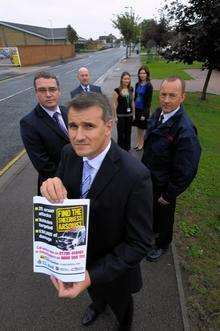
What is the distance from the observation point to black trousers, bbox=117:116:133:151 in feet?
25.1

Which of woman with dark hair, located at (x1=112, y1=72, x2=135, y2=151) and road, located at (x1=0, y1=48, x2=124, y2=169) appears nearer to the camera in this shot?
woman with dark hair, located at (x1=112, y1=72, x2=135, y2=151)

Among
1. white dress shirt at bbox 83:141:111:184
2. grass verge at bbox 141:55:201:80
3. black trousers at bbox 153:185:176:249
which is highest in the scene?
white dress shirt at bbox 83:141:111:184

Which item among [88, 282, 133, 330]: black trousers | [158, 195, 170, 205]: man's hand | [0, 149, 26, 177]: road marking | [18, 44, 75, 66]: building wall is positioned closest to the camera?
[88, 282, 133, 330]: black trousers

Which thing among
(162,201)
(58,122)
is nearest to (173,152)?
(162,201)

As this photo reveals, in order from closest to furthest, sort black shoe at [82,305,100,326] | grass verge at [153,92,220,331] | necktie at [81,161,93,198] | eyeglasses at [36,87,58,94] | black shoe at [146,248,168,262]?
1. necktie at [81,161,93,198]
2. black shoe at [82,305,100,326]
3. grass verge at [153,92,220,331]
4. eyeglasses at [36,87,58,94]
5. black shoe at [146,248,168,262]

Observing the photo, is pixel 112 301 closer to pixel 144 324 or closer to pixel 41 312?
pixel 144 324

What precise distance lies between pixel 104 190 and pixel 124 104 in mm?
5632

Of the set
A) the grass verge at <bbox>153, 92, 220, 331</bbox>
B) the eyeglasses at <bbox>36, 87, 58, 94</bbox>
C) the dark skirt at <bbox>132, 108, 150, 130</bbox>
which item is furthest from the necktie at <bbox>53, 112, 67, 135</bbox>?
the dark skirt at <bbox>132, 108, 150, 130</bbox>

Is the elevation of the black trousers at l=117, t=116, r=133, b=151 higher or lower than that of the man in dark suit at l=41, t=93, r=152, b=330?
lower

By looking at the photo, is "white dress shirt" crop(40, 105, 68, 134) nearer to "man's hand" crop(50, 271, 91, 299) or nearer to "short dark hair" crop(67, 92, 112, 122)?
"short dark hair" crop(67, 92, 112, 122)

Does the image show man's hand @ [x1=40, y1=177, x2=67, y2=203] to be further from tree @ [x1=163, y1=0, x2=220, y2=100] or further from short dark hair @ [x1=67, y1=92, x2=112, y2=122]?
tree @ [x1=163, y1=0, x2=220, y2=100]

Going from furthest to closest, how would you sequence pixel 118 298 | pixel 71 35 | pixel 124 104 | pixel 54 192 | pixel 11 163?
1. pixel 71 35
2. pixel 11 163
3. pixel 124 104
4. pixel 118 298
5. pixel 54 192

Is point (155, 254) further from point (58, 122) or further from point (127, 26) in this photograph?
point (127, 26)

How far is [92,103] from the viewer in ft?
6.21
